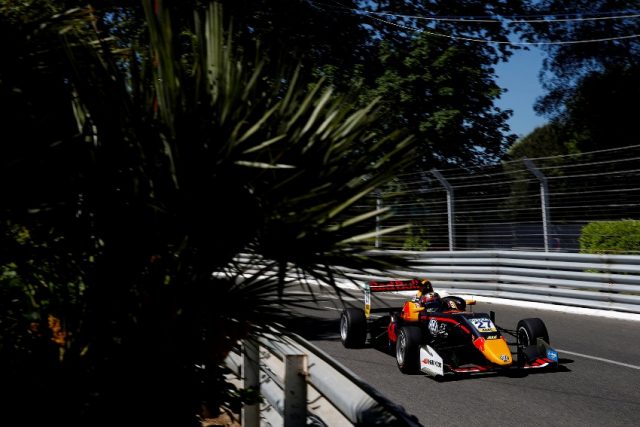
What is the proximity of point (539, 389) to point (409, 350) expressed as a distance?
1373 millimetres

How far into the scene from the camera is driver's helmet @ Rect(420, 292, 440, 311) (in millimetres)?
9180

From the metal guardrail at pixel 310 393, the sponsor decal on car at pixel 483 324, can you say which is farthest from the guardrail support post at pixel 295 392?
the sponsor decal on car at pixel 483 324

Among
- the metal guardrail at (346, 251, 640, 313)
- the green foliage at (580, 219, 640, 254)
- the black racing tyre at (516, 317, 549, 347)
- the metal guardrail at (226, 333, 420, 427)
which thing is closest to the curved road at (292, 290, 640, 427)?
the black racing tyre at (516, 317, 549, 347)

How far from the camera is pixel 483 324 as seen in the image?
827 centimetres

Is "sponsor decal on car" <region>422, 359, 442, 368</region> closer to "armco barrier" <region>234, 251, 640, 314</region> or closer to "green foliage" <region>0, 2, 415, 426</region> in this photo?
"armco barrier" <region>234, 251, 640, 314</region>

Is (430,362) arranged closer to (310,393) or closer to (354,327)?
(354,327)

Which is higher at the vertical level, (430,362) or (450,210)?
(450,210)

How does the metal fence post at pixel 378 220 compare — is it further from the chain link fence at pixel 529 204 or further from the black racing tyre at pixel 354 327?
the chain link fence at pixel 529 204

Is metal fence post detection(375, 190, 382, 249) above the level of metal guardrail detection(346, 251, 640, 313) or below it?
above

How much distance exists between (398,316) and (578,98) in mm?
22102

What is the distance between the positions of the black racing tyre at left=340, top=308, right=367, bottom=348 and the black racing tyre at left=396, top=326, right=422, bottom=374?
1.36 m

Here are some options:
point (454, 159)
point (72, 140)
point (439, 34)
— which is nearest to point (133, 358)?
point (72, 140)

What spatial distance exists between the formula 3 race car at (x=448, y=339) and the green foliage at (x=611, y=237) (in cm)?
580

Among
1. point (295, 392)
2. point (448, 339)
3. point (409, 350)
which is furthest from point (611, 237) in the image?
point (295, 392)
